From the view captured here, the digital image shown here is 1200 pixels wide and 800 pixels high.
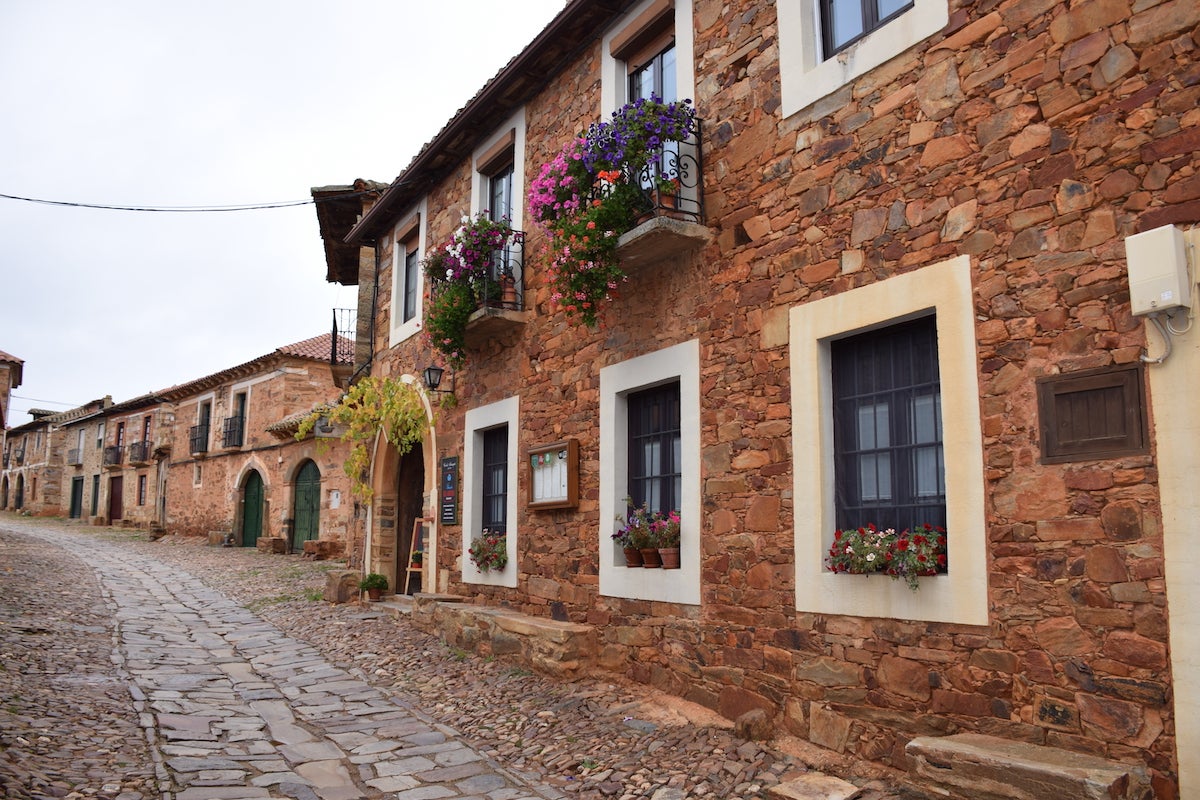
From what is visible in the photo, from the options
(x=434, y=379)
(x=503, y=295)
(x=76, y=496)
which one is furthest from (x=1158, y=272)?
(x=76, y=496)

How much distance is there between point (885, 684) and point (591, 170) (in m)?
4.00

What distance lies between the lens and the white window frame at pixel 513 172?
29.2 ft

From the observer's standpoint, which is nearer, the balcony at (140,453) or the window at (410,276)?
the window at (410,276)

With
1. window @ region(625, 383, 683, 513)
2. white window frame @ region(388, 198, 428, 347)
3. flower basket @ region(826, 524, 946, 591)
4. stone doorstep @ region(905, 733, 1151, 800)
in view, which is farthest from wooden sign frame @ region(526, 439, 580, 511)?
stone doorstep @ region(905, 733, 1151, 800)

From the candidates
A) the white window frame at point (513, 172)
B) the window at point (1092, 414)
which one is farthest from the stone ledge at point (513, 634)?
the window at point (1092, 414)

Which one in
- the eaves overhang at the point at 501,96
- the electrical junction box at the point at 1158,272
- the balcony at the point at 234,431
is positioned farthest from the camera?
the balcony at the point at 234,431

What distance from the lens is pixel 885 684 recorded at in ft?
15.7

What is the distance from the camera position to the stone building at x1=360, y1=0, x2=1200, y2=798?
3.87 metres

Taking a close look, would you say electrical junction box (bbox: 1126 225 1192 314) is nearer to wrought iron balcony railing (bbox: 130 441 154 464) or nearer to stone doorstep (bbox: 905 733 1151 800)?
stone doorstep (bbox: 905 733 1151 800)

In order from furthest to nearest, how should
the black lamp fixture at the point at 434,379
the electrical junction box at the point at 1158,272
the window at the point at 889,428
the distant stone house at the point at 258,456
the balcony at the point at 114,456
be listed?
the balcony at the point at 114,456
the distant stone house at the point at 258,456
the black lamp fixture at the point at 434,379
the window at the point at 889,428
the electrical junction box at the point at 1158,272

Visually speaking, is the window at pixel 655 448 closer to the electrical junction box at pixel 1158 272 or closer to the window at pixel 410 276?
the electrical junction box at pixel 1158 272

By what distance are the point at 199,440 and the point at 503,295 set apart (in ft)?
76.4

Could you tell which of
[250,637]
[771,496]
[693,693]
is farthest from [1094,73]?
[250,637]

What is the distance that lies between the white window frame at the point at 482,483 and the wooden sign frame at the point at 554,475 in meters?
0.34
